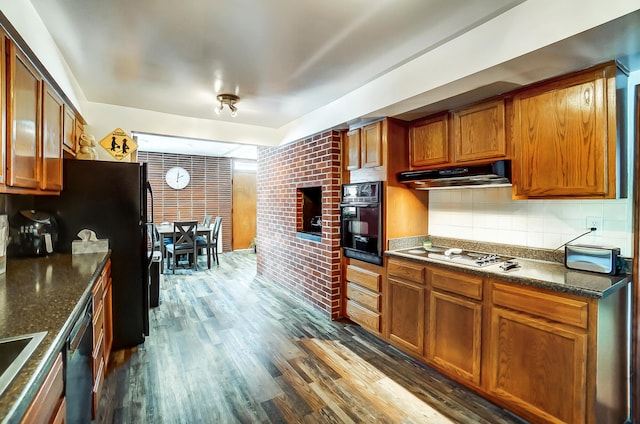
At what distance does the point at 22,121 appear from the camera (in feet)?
5.20

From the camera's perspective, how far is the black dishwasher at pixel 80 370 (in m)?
1.25

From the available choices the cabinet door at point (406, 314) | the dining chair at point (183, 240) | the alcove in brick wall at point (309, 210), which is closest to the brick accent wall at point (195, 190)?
the dining chair at point (183, 240)

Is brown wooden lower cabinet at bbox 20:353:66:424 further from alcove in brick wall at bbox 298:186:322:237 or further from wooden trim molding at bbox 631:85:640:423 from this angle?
alcove in brick wall at bbox 298:186:322:237

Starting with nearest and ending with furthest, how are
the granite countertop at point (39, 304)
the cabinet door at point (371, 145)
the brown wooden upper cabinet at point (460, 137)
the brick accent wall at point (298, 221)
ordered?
the granite countertop at point (39, 304) → the brown wooden upper cabinet at point (460, 137) → the cabinet door at point (371, 145) → the brick accent wall at point (298, 221)

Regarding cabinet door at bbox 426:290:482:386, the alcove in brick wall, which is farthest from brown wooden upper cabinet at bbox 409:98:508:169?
the alcove in brick wall

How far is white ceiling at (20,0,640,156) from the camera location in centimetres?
163

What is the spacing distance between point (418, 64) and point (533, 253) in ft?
5.42

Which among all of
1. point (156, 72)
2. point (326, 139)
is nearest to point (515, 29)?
point (326, 139)

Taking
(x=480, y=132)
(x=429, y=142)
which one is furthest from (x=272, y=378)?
(x=480, y=132)

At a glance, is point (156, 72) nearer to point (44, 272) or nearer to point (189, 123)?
point (189, 123)

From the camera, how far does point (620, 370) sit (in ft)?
5.95

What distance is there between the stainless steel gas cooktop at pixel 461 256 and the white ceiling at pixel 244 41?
5.07 ft

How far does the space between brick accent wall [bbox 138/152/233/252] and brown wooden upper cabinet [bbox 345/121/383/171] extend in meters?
5.05

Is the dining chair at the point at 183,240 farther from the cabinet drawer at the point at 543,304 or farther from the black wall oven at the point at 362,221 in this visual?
the cabinet drawer at the point at 543,304
